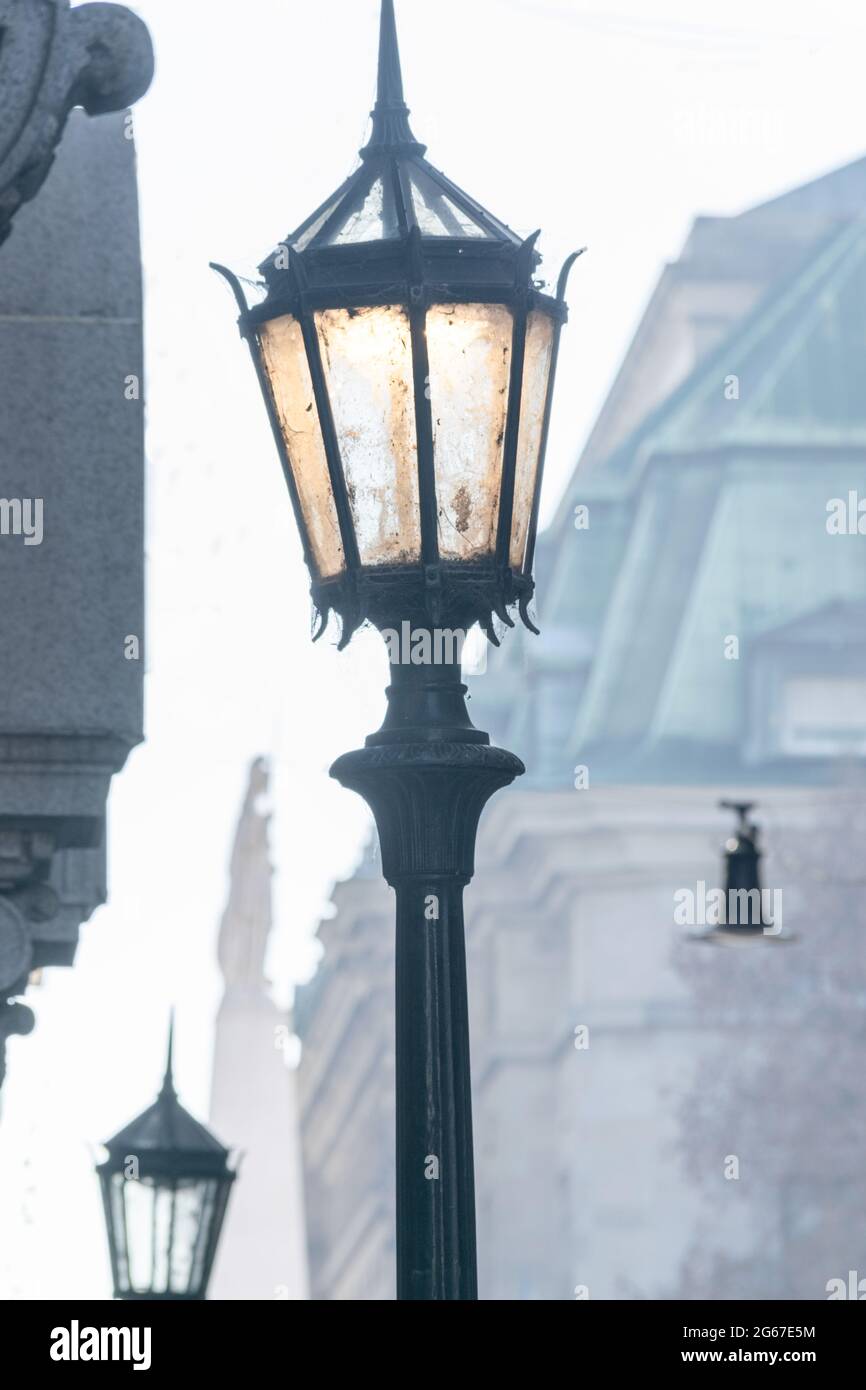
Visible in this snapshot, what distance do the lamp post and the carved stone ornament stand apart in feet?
1.68

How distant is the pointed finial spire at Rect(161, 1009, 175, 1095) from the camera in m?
15.2

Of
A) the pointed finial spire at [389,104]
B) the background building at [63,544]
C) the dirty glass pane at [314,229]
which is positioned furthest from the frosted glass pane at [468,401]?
the background building at [63,544]

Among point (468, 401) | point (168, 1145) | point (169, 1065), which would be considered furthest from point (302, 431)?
point (169, 1065)

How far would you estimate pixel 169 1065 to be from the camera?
1603 cm

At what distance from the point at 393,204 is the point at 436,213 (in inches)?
4.0

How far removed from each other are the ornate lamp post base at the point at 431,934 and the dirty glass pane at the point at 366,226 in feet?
2.79

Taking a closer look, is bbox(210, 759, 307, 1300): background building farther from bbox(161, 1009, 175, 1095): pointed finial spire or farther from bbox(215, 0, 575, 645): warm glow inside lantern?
bbox(215, 0, 575, 645): warm glow inside lantern

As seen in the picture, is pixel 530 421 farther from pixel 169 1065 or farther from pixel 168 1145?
pixel 169 1065

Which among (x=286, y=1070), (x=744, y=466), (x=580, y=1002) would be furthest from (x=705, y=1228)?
(x=286, y=1070)

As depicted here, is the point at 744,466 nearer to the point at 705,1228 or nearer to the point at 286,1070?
the point at 705,1228

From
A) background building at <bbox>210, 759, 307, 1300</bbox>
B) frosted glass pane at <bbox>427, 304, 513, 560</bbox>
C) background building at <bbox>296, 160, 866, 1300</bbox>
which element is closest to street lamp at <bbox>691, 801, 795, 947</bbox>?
frosted glass pane at <bbox>427, 304, 513, 560</bbox>
